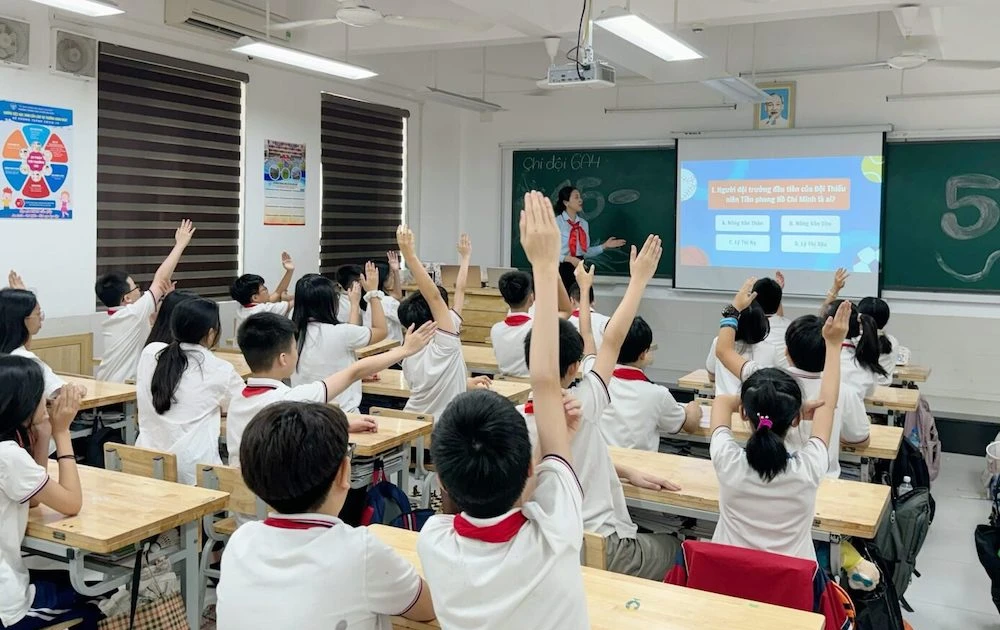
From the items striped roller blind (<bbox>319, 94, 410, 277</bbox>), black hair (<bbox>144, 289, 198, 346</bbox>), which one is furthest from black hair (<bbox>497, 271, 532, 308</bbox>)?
striped roller blind (<bbox>319, 94, 410, 277</bbox>)

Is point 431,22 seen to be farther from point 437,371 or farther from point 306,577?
point 306,577

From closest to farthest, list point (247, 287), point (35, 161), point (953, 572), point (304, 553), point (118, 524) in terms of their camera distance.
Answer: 1. point (304, 553)
2. point (118, 524)
3. point (953, 572)
4. point (35, 161)
5. point (247, 287)

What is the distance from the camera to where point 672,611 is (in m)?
1.72

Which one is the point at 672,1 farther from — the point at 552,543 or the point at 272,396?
the point at 552,543

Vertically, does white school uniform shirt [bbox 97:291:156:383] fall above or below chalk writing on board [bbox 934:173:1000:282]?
below

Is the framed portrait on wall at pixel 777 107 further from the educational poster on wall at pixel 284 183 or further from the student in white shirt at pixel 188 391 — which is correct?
the student in white shirt at pixel 188 391

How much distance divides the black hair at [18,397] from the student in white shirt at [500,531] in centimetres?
141

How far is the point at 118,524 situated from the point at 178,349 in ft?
3.63

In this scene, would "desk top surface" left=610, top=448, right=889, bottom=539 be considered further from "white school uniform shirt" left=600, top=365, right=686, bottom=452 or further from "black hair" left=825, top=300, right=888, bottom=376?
"black hair" left=825, top=300, right=888, bottom=376

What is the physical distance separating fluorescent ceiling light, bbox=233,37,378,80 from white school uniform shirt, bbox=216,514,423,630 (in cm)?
420

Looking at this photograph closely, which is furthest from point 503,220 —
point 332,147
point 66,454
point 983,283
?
point 66,454

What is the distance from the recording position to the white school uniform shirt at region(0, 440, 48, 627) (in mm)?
2152

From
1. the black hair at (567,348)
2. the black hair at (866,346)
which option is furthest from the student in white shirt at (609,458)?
the black hair at (866,346)

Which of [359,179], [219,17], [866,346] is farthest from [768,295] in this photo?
[359,179]
